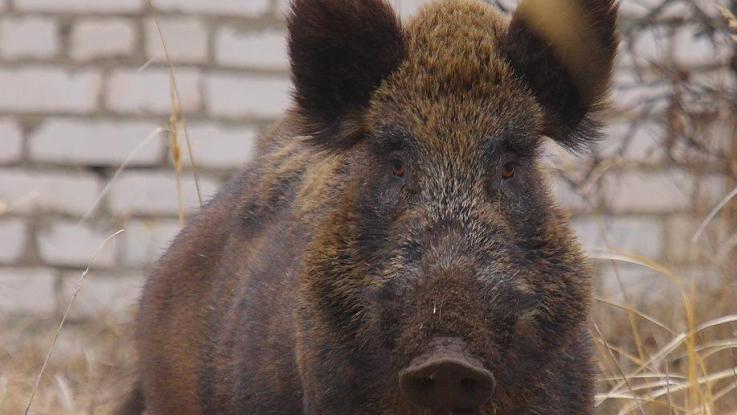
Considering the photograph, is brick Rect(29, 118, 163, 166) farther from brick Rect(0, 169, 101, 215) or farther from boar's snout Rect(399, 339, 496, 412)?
boar's snout Rect(399, 339, 496, 412)

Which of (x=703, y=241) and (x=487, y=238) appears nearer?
(x=487, y=238)

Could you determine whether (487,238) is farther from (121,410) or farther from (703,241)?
(703,241)

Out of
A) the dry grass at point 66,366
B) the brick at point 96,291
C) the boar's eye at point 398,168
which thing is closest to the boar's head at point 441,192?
the boar's eye at point 398,168

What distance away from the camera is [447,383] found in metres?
2.88

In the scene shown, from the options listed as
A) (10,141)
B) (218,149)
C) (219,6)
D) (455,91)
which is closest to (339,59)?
(455,91)

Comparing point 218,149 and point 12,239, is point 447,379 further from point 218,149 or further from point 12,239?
point 12,239

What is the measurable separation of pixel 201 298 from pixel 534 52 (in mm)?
1424

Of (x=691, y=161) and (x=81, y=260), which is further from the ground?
(x=691, y=161)

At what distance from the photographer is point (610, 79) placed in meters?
3.62

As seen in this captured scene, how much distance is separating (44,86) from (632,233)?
3750 millimetres

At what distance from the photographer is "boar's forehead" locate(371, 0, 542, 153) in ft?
10.8

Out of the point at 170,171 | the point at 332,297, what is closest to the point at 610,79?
the point at 332,297

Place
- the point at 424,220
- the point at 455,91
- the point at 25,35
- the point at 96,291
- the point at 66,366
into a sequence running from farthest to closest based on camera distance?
the point at 25,35 → the point at 96,291 → the point at 66,366 → the point at 455,91 → the point at 424,220

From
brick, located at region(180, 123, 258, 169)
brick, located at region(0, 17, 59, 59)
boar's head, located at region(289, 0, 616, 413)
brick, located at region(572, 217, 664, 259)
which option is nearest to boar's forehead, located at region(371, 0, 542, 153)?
boar's head, located at region(289, 0, 616, 413)
